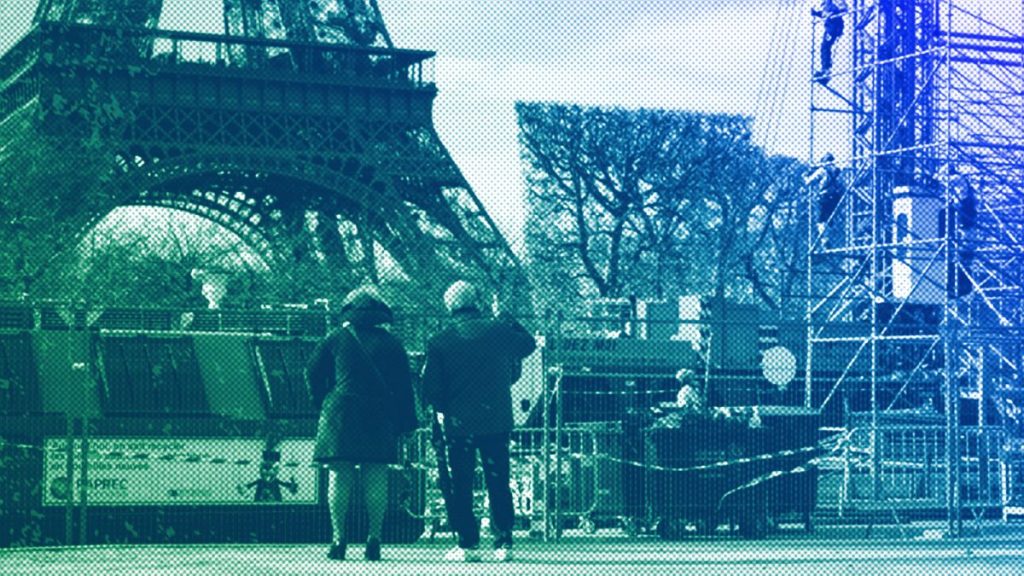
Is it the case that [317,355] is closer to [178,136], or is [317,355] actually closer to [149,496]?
[149,496]

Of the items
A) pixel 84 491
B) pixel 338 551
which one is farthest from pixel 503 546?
pixel 84 491

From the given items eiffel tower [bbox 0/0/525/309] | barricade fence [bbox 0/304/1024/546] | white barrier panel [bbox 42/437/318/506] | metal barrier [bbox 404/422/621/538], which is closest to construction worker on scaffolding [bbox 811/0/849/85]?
eiffel tower [bbox 0/0/525/309]

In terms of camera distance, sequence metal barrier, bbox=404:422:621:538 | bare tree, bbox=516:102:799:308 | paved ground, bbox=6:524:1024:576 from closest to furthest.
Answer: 1. paved ground, bbox=6:524:1024:576
2. metal barrier, bbox=404:422:621:538
3. bare tree, bbox=516:102:799:308

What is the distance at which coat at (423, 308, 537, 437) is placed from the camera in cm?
1105

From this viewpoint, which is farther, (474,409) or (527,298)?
(527,298)

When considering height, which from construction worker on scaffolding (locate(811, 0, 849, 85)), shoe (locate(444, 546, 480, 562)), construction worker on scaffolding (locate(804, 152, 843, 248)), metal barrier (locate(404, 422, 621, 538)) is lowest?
shoe (locate(444, 546, 480, 562))

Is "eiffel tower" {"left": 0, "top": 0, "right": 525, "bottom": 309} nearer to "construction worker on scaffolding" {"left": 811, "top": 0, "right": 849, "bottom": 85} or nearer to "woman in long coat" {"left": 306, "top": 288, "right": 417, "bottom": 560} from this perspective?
"construction worker on scaffolding" {"left": 811, "top": 0, "right": 849, "bottom": 85}

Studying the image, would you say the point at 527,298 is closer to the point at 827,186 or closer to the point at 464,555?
the point at 827,186

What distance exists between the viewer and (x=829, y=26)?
93.9ft

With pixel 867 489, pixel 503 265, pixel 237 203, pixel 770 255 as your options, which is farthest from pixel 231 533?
pixel 770 255

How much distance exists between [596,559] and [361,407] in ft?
5.87

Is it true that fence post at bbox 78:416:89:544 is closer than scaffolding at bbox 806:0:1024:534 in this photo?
Yes

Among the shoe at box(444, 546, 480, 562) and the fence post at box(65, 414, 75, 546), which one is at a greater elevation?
the fence post at box(65, 414, 75, 546)

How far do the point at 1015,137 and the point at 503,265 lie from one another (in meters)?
13.4
